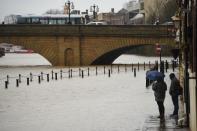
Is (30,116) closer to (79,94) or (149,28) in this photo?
(79,94)

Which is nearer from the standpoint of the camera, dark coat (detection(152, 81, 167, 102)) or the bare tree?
dark coat (detection(152, 81, 167, 102))

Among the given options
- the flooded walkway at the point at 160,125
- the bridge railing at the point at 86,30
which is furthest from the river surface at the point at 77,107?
the bridge railing at the point at 86,30

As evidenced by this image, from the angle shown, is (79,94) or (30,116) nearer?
(30,116)

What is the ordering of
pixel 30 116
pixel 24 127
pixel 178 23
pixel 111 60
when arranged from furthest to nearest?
pixel 111 60 < pixel 178 23 < pixel 30 116 < pixel 24 127

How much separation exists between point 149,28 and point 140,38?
1655mm

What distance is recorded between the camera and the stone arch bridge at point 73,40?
261 feet

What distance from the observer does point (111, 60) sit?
89.6 meters

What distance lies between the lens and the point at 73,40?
269 ft

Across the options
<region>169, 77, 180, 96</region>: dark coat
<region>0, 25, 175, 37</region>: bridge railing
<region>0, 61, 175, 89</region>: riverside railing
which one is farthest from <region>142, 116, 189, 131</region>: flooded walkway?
<region>0, 25, 175, 37</region>: bridge railing

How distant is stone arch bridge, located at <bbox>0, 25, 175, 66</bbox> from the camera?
79.5m

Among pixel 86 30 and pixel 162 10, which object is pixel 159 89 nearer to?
pixel 86 30

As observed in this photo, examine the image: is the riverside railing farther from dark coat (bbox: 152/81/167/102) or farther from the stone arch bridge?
dark coat (bbox: 152/81/167/102)

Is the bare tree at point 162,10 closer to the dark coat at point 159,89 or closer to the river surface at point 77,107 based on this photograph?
the river surface at point 77,107

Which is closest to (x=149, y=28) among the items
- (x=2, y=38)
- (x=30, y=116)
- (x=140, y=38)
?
(x=140, y=38)
